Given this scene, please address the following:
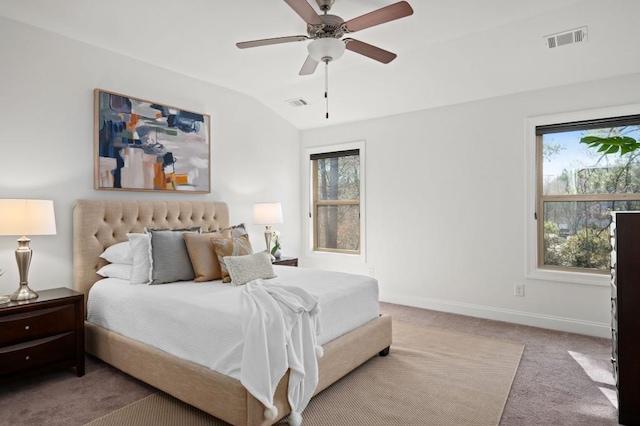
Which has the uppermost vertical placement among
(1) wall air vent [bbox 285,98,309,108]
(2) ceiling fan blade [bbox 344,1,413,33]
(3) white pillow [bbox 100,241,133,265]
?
(1) wall air vent [bbox 285,98,309,108]

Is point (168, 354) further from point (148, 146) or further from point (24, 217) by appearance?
point (148, 146)

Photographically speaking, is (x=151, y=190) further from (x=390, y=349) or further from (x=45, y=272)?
(x=390, y=349)

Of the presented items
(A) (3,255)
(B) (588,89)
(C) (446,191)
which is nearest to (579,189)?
(B) (588,89)

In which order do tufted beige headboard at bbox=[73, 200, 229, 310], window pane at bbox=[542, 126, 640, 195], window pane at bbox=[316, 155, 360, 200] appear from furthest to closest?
window pane at bbox=[316, 155, 360, 200], window pane at bbox=[542, 126, 640, 195], tufted beige headboard at bbox=[73, 200, 229, 310]

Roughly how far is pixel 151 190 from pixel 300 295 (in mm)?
2287

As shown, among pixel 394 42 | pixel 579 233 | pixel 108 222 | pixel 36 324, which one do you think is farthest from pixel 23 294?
pixel 579 233

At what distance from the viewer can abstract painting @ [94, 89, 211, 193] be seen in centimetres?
351

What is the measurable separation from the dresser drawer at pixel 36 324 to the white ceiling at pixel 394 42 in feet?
7.16

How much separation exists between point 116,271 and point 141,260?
307 mm

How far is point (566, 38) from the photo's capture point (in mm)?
3207

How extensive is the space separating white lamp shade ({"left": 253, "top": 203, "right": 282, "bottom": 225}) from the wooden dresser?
335 centimetres

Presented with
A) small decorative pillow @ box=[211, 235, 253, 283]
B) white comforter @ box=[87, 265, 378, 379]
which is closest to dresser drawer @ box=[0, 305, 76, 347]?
white comforter @ box=[87, 265, 378, 379]

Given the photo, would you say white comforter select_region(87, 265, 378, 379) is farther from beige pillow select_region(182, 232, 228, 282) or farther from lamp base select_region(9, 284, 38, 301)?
lamp base select_region(9, 284, 38, 301)

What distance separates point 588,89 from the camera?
12.1 ft
